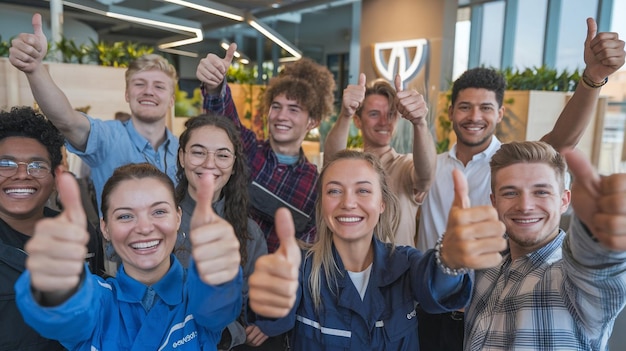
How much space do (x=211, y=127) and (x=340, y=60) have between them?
7091mm

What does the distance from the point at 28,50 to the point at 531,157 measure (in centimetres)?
172

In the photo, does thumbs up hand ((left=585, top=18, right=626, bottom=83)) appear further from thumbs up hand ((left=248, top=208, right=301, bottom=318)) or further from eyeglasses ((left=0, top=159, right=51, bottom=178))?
eyeglasses ((left=0, top=159, right=51, bottom=178))

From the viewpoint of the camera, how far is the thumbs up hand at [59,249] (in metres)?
0.85

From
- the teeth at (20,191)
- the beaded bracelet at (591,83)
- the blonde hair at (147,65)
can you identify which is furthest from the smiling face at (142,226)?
the beaded bracelet at (591,83)

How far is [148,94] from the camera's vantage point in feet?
7.21

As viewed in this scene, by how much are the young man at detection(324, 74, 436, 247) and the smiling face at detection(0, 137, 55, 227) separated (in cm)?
105

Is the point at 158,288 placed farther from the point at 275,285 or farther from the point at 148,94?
the point at 148,94

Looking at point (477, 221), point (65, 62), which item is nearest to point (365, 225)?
point (477, 221)

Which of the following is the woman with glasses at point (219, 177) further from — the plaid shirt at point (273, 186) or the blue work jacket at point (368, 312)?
the blue work jacket at point (368, 312)

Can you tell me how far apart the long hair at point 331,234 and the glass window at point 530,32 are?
6295mm

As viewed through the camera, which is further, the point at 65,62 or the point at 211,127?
the point at 65,62

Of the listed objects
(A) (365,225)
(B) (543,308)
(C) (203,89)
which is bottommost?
(B) (543,308)

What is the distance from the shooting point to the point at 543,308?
1.15 metres

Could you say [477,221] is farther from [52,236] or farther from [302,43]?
[302,43]
